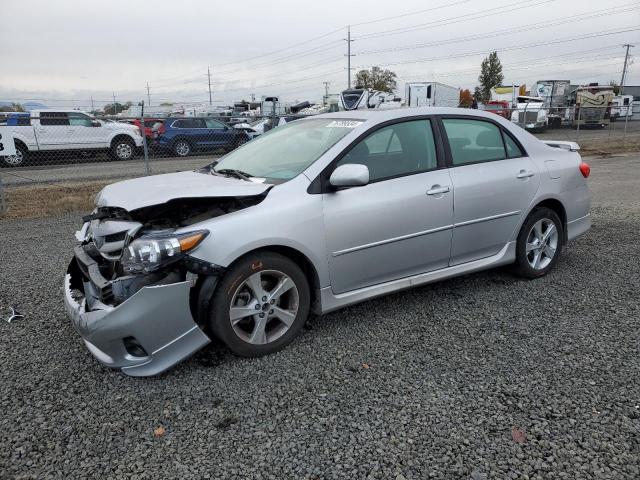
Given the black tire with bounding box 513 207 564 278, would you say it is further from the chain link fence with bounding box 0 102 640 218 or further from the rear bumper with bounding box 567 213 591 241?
the chain link fence with bounding box 0 102 640 218

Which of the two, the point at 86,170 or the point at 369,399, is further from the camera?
the point at 86,170

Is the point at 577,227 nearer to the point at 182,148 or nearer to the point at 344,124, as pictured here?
the point at 344,124

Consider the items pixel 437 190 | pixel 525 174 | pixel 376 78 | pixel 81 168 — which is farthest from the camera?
pixel 376 78

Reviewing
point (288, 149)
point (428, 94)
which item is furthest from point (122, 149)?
point (428, 94)

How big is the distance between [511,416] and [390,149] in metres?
2.04

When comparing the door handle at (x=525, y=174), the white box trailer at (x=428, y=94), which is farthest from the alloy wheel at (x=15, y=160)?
the white box trailer at (x=428, y=94)

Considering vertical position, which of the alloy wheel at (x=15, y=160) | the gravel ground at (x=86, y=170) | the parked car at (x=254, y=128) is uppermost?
the parked car at (x=254, y=128)

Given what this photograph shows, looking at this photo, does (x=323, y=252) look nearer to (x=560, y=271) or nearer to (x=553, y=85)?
(x=560, y=271)

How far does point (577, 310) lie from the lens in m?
3.96

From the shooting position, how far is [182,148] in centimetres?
1756

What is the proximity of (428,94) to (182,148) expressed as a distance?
1595 centimetres

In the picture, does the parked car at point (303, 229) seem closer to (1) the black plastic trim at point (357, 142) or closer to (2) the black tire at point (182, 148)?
(1) the black plastic trim at point (357, 142)

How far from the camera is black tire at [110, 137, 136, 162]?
1617 cm

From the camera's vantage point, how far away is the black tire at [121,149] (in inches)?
637
